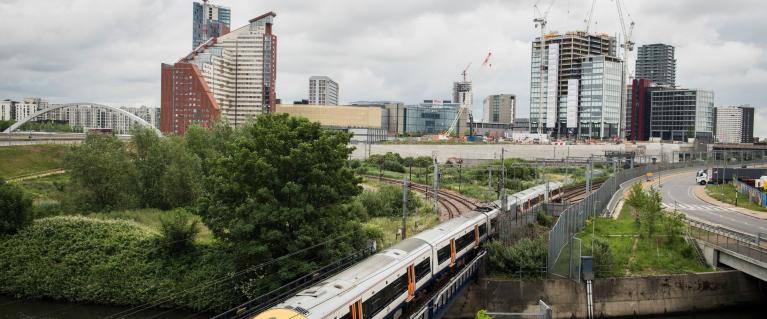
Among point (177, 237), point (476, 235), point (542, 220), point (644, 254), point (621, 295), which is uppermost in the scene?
point (476, 235)

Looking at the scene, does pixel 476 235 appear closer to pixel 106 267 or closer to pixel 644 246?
pixel 644 246

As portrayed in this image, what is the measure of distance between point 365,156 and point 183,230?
69693 millimetres

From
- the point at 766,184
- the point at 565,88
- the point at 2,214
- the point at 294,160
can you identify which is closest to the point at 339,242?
the point at 294,160

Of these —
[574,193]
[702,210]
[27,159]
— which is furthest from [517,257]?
[27,159]

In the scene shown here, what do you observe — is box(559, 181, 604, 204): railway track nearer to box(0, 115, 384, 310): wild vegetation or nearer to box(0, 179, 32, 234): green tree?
box(0, 115, 384, 310): wild vegetation

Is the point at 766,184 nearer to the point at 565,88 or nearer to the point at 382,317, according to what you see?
the point at 382,317

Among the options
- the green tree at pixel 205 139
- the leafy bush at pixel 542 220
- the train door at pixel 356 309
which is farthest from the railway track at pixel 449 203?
the train door at pixel 356 309

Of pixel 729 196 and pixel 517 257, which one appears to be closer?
pixel 517 257

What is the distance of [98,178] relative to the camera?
171ft

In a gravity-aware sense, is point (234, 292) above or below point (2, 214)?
below

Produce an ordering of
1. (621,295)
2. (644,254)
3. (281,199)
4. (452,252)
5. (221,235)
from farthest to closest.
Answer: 1. (644,254)
2. (621,295)
3. (221,235)
4. (281,199)
5. (452,252)

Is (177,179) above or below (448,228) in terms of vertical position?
above

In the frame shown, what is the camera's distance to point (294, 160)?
3145 centimetres

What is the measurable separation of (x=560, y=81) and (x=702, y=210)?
139200 mm
